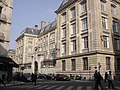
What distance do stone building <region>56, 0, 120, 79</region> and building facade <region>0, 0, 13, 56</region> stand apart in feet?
47.9

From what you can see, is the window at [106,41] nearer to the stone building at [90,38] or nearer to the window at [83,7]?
the stone building at [90,38]

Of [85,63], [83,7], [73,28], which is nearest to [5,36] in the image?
[85,63]

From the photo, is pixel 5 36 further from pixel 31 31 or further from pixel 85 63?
pixel 31 31

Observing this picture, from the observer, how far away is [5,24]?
26734 mm

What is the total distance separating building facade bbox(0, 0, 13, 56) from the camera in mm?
25812

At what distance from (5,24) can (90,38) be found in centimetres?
1600

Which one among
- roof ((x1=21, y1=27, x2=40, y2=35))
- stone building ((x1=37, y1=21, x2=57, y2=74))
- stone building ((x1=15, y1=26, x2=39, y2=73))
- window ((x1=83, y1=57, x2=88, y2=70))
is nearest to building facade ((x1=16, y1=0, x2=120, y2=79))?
window ((x1=83, y1=57, x2=88, y2=70))

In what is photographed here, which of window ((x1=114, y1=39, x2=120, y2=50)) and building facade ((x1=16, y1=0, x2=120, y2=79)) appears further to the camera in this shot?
window ((x1=114, y1=39, x2=120, y2=50))

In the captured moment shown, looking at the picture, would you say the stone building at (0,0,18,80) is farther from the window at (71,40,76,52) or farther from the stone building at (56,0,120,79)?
the window at (71,40,76,52)

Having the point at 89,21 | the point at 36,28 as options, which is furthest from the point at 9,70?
the point at 36,28

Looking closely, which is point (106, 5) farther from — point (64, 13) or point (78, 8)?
point (64, 13)

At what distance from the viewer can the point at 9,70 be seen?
2709 cm

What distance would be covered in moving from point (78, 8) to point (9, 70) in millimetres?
20319

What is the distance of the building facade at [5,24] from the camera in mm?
25812
